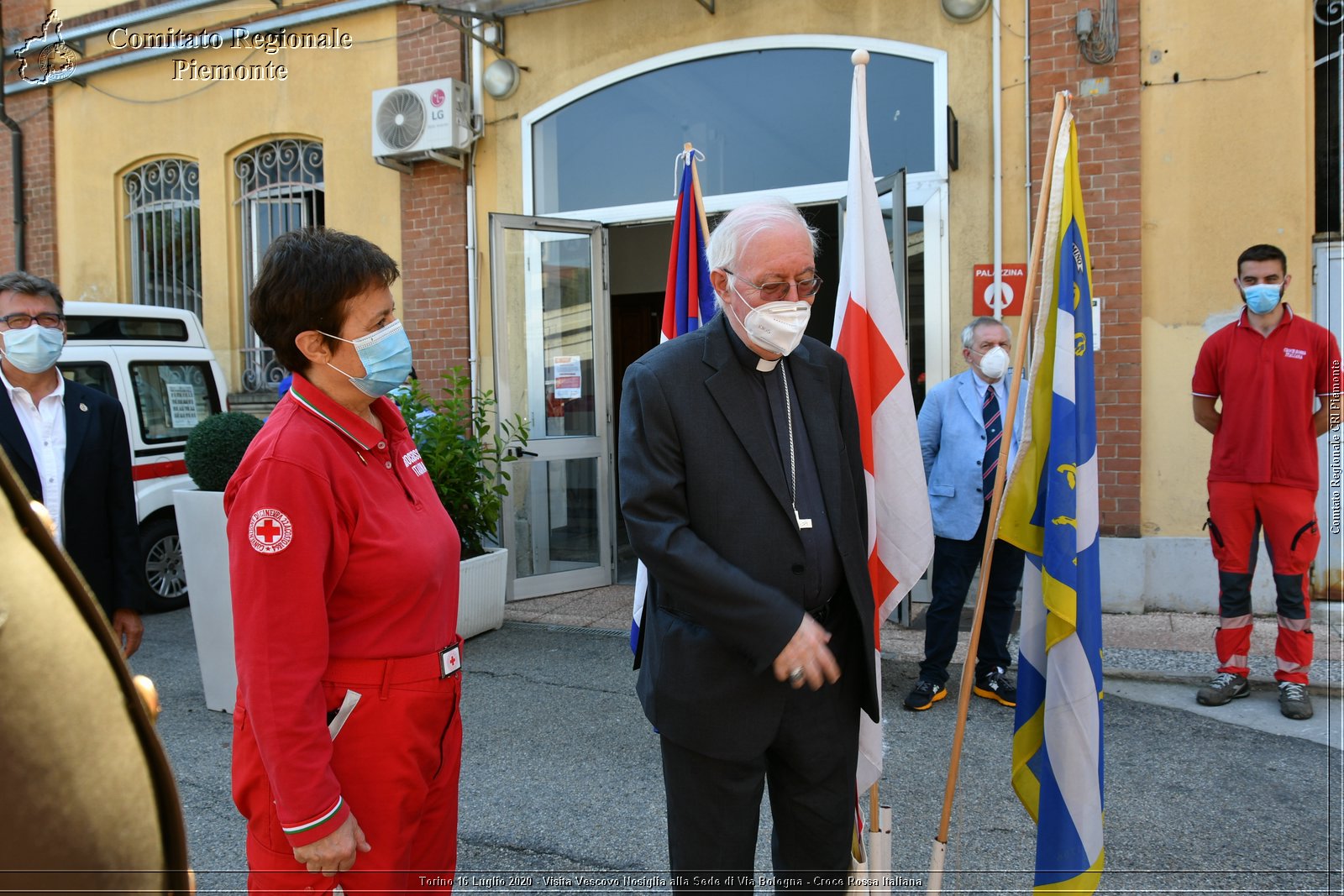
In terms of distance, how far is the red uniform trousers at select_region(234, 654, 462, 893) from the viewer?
5.82ft

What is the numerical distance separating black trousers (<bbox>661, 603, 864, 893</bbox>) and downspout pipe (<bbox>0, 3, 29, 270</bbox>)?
12336 millimetres

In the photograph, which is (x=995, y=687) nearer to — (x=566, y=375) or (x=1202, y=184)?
(x=1202, y=184)

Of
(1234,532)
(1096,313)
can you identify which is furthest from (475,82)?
(1234,532)

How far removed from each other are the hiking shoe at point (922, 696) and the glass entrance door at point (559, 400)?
3.61m

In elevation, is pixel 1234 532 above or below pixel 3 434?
below

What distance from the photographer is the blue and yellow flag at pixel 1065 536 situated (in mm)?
2428

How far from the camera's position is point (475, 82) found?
8.52m

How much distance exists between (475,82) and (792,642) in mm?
7888

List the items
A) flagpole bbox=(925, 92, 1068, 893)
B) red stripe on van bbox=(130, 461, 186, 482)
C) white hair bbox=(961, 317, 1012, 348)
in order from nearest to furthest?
flagpole bbox=(925, 92, 1068, 893) → white hair bbox=(961, 317, 1012, 348) → red stripe on van bbox=(130, 461, 186, 482)

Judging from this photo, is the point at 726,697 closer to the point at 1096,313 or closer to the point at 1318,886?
the point at 1318,886

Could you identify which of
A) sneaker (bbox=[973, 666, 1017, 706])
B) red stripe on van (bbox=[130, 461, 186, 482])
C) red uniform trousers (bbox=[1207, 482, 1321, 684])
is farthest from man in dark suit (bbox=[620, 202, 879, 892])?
red stripe on van (bbox=[130, 461, 186, 482])

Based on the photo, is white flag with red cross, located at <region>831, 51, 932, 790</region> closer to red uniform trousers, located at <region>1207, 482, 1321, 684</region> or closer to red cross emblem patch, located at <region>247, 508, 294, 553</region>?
red cross emblem patch, located at <region>247, 508, 294, 553</region>

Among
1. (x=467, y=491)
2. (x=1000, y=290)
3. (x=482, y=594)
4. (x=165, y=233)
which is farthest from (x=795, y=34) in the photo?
(x=165, y=233)

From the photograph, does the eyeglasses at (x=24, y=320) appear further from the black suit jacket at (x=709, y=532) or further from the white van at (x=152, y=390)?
the white van at (x=152, y=390)
